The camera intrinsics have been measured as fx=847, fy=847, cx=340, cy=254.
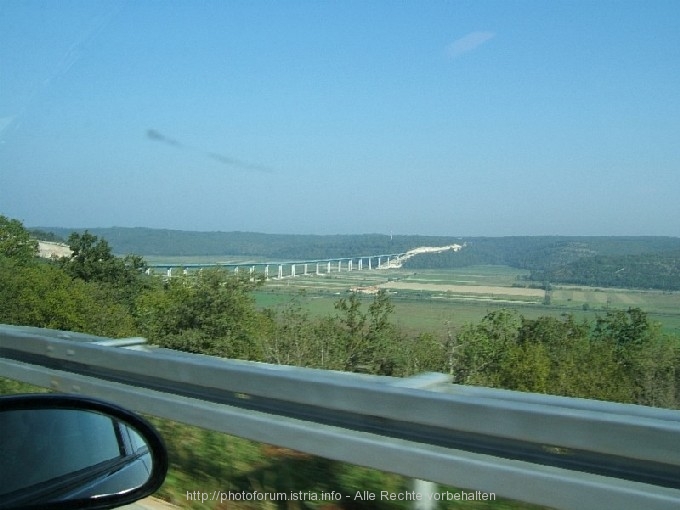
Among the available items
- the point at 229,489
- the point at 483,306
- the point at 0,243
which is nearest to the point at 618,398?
the point at 483,306

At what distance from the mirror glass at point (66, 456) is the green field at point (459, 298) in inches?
264

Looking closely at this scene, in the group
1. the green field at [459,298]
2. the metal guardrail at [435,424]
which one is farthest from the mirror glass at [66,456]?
the green field at [459,298]

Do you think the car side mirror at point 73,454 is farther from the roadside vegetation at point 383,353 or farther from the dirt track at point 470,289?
the dirt track at point 470,289

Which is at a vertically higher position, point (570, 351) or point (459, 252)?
point (459, 252)

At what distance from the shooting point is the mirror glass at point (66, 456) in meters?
2.88

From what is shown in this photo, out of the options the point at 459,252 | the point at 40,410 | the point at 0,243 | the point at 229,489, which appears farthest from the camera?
the point at 0,243

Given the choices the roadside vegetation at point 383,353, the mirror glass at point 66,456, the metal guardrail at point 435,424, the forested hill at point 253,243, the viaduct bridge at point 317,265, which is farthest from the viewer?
the forested hill at point 253,243

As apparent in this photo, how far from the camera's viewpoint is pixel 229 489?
206 inches

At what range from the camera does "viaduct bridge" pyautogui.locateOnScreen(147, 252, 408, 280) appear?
1477 cm

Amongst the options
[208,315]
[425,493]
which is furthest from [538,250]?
[425,493]

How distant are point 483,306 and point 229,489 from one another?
652 cm

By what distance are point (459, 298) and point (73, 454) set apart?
9231 mm

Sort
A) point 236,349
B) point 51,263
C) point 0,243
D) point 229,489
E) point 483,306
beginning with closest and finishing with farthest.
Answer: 1. point 229,489
2. point 483,306
3. point 236,349
4. point 0,243
5. point 51,263

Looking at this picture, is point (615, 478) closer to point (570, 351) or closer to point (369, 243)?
point (570, 351)
